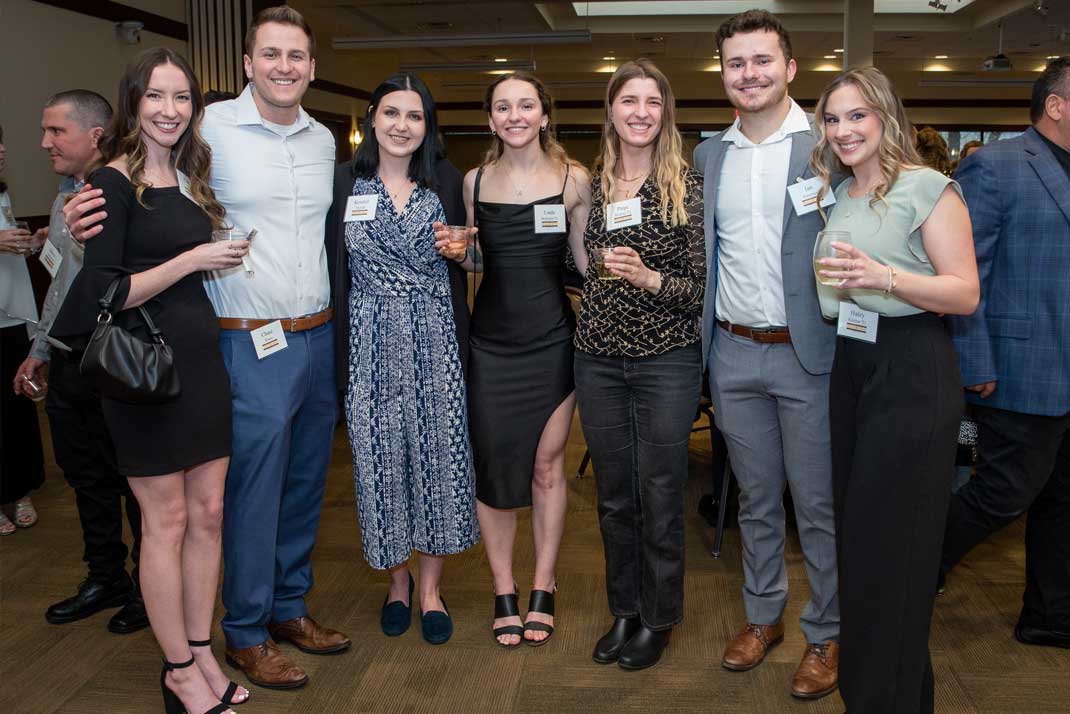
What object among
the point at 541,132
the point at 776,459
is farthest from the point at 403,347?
the point at 776,459

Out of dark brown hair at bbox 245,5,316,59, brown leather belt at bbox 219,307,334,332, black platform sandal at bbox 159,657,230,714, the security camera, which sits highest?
the security camera

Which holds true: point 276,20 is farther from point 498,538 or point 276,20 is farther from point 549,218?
point 498,538

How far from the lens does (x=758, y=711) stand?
2.36 meters

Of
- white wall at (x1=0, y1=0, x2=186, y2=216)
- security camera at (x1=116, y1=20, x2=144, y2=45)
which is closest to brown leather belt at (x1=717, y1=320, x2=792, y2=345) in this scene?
white wall at (x1=0, y1=0, x2=186, y2=216)

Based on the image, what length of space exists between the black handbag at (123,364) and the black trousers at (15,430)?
214 centimetres

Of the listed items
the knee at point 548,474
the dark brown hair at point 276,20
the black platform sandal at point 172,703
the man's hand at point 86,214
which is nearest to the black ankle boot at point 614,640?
the knee at point 548,474

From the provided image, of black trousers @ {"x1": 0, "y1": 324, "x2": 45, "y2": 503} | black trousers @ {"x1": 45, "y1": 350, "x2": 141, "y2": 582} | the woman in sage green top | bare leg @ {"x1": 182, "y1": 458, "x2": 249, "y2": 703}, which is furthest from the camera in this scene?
black trousers @ {"x1": 0, "y1": 324, "x2": 45, "y2": 503}

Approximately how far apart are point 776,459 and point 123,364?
1.67 metres

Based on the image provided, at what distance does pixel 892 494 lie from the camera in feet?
6.38

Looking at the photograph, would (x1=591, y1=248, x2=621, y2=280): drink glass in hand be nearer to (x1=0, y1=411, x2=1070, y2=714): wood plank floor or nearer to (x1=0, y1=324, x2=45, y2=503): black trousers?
(x1=0, y1=411, x2=1070, y2=714): wood plank floor

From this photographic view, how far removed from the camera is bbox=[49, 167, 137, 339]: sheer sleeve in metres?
1.96

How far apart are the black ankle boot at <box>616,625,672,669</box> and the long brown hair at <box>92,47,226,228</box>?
1.63 m

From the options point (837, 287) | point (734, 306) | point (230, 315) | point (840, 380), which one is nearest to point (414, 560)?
point (230, 315)

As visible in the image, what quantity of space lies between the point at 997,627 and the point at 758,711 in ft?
3.22
